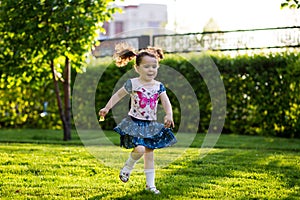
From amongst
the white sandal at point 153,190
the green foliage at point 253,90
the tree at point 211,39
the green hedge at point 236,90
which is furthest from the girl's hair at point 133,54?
the tree at point 211,39

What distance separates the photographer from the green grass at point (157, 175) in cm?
434

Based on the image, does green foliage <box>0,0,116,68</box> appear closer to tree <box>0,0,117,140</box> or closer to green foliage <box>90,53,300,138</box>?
tree <box>0,0,117,140</box>

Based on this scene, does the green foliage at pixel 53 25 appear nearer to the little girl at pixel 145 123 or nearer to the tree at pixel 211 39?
the tree at pixel 211 39

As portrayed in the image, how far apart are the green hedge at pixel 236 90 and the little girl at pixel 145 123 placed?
485cm

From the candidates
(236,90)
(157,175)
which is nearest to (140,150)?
(157,175)

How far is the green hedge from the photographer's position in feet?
33.4

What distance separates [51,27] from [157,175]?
428 centimetres

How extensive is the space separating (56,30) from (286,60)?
4.49 metres

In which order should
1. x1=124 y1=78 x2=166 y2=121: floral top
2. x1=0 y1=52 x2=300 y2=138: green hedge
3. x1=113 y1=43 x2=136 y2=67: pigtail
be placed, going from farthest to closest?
x1=0 y1=52 x2=300 y2=138: green hedge
x1=113 y1=43 x2=136 y2=67: pigtail
x1=124 y1=78 x2=166 y2=121: floral top

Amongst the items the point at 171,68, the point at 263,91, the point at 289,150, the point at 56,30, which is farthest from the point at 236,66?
the point at 56,30

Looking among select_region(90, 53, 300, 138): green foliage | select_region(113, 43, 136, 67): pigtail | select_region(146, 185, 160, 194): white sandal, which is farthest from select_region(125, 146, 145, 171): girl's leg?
select_region(90, 53, 300, 138): green foliage

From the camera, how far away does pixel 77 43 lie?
8.59 metres

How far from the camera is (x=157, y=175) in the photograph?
5.30 m

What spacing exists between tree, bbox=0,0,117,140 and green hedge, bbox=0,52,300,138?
2.09ft
